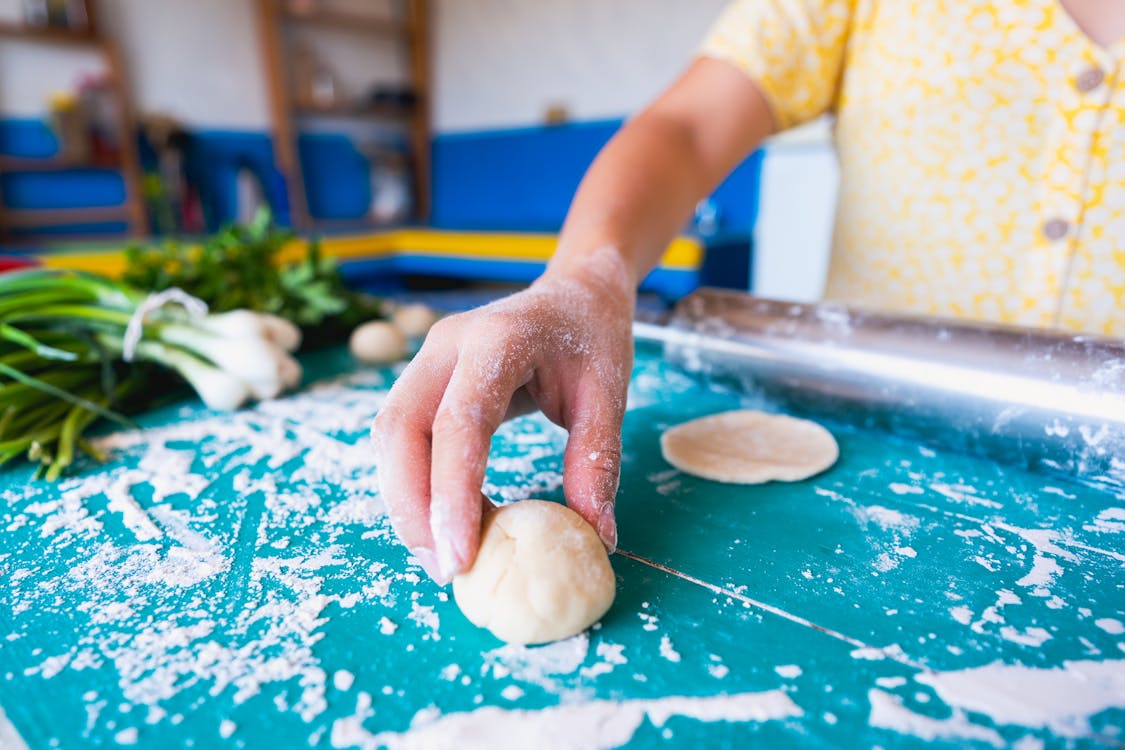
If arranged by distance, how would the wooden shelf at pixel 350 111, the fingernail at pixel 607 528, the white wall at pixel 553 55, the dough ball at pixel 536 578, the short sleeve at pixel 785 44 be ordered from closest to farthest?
the dough ball at pixel 536 578
the fingernail at pixel 607 528
the short sleeve at pixel 785 44
the white wall at pixel 553 55
the wooden shelf at pixel 350 111

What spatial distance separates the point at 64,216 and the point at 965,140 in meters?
4.79

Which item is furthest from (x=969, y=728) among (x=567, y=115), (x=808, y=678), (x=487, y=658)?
(x=567, y=115)

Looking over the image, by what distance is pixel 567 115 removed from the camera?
Result: 4988 mm

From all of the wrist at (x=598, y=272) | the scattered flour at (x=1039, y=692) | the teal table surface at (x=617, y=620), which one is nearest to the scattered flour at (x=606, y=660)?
the teal table surface at (x=617, y=620)

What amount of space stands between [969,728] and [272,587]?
0.66 metres

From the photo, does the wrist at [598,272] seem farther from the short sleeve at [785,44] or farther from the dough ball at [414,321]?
the dough ball at [414,321]

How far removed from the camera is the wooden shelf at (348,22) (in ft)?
16.3

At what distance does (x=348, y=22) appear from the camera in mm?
5184

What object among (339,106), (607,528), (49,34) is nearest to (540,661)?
(607,528)

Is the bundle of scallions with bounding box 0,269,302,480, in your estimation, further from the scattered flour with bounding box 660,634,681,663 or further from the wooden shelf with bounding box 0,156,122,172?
the wooden shelf with bounding box 0,156,122,172

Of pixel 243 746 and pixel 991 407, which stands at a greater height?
pixel 991 407

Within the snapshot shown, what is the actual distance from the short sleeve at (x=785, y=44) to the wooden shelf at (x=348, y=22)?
4.66 meters

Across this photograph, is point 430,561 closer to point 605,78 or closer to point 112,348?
point 112,348

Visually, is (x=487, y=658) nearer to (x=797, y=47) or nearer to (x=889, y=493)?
(x=889, y=493)
